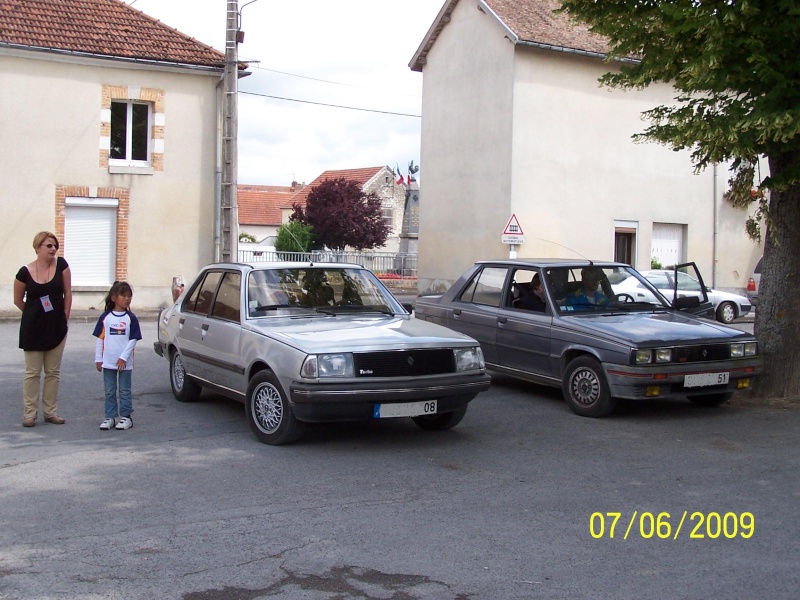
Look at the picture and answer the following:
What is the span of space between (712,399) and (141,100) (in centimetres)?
1843

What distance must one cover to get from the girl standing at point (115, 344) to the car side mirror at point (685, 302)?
632 centimetres

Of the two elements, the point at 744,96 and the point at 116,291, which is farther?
the point at 744,96

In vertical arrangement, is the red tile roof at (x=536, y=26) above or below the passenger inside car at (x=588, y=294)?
above

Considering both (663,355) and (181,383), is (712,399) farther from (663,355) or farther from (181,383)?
(181,383)

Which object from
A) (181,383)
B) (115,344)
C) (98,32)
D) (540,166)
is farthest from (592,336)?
(540,166)

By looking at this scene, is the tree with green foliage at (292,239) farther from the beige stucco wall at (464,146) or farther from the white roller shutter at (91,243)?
the white roller shutter at (91,243)

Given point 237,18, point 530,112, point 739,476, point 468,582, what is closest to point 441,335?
point 739,476

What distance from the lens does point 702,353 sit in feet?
30.2

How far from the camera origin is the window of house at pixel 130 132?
24109 mm

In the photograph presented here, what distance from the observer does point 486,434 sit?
859cm

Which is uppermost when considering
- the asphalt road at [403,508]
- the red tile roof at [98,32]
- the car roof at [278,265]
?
the red tile roof at [98,32]

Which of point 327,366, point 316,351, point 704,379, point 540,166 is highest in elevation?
point 540,166

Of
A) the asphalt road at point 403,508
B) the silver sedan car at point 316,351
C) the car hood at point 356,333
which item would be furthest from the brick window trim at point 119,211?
the car hood at point 356,333

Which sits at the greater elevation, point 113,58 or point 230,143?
point 113,58
